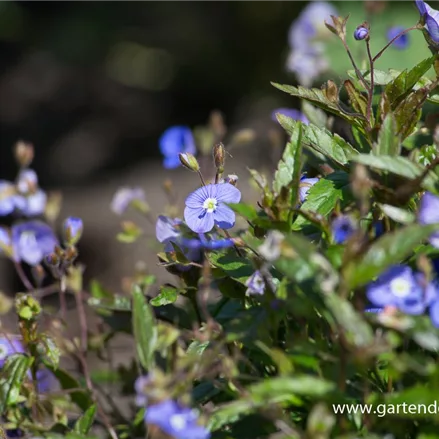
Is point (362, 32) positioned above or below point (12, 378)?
above

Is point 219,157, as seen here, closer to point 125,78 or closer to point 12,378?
point 12,378

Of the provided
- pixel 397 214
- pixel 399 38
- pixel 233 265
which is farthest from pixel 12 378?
pixel 399 38

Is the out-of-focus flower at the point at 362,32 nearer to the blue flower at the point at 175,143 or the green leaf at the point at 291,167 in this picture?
the green leaf at the point at 291,167

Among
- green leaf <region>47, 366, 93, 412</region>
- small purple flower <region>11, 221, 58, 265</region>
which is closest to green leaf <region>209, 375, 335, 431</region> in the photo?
green leaf <region>47, 366, 93, 412</region>

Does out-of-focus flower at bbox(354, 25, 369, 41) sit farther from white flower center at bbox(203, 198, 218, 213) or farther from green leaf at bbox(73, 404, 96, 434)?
green leaf at bbox(73, 404, 96, 434)

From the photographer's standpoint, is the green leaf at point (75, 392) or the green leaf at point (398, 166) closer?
the green leaf at point (398, 166)

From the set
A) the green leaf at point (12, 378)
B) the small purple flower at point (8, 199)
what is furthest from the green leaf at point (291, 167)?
the small purple flower at point (8, 199)
